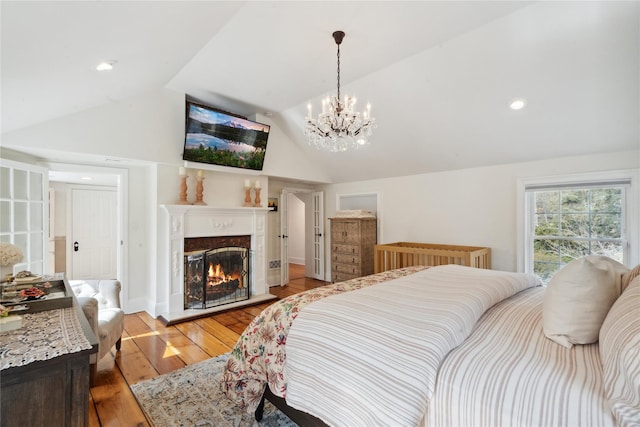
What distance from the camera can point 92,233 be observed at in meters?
5.28

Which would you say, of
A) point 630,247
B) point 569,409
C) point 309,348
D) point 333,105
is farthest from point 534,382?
point 630,247

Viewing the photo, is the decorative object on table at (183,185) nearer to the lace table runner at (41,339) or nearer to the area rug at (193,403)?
the area rug at (193,403)

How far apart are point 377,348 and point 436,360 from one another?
0.77 feet

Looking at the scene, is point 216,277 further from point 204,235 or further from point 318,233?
point 318,233

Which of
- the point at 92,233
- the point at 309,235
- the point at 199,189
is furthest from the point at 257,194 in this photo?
the point at 92,233

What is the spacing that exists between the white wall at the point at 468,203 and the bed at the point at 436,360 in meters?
2.23

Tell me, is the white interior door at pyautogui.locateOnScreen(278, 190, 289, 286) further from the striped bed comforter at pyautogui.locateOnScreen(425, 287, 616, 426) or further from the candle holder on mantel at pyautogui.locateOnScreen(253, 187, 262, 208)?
the striped bed comforter at pyautogui.locateOnScreen(425, 287, 616, 426)

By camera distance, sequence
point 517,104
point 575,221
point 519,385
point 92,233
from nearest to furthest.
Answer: point 519,385
point 517,104
point 575,221
point 92,233

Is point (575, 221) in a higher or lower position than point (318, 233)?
higher

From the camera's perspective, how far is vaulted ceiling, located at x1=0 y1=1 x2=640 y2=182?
5.75ft

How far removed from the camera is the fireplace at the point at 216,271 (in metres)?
3.93

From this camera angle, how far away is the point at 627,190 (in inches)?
120

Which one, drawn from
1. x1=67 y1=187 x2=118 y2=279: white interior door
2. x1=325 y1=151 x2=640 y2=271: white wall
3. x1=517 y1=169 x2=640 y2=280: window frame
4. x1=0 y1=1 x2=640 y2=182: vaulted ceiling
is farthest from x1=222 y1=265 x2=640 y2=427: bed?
x1=67 y1=187 x2=118 y2=279: white interior door

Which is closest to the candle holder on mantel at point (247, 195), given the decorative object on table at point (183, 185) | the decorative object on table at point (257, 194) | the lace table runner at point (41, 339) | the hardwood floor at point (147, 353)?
the decorative object on table at point (257, 194)
